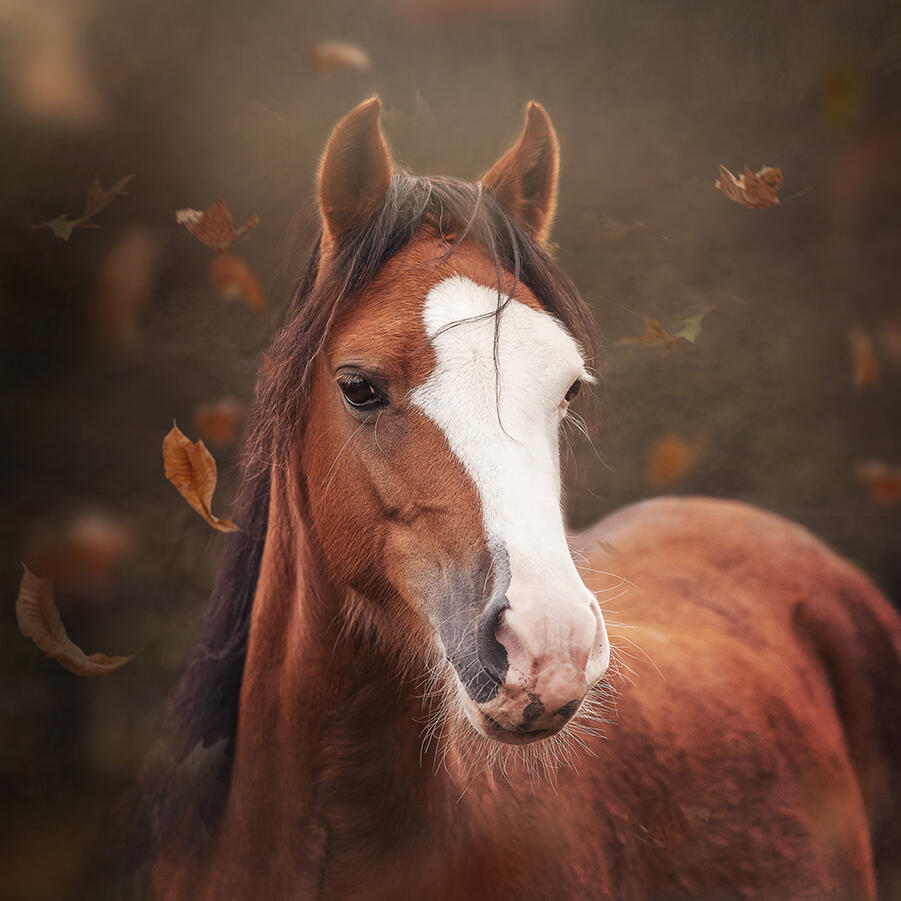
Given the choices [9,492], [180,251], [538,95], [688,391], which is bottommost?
[9,492]

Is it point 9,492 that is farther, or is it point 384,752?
point 9,492

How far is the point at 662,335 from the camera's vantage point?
1333mm

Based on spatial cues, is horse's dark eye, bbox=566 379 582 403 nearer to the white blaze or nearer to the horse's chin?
the white blaze

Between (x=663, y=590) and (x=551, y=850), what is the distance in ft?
2.20

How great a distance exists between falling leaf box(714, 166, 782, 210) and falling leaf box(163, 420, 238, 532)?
105 cm

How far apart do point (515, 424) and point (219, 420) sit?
60 centimetres

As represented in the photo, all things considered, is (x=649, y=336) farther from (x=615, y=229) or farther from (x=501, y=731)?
(x=501, y=731)

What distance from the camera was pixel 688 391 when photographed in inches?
54.4

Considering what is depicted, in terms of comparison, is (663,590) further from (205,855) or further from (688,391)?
(205,855)

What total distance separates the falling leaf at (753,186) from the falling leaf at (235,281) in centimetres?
87

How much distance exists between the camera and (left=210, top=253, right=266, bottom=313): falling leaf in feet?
3.78

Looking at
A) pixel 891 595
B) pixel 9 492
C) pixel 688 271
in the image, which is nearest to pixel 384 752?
pixel 9 492

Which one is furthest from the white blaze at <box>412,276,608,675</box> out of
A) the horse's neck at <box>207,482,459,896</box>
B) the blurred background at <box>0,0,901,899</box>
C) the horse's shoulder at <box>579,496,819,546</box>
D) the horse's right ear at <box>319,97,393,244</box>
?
the horse's shoulder at <box>579,496,819,546</box>

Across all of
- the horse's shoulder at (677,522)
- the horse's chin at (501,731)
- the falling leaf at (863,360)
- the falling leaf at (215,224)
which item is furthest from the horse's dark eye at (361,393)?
the falling leaf at (863,360)
